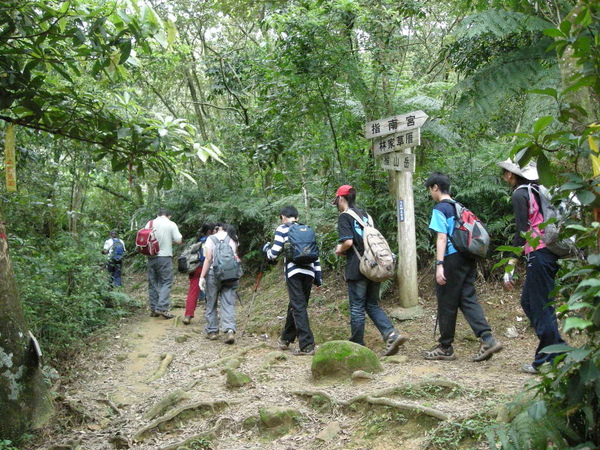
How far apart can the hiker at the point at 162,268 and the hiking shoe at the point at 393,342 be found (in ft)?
16.4

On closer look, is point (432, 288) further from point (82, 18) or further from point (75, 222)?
point (75, 222)

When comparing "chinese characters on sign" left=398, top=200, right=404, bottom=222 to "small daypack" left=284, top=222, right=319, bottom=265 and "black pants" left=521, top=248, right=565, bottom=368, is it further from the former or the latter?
"black pants" left=521, top=248, right=565, bottom=368

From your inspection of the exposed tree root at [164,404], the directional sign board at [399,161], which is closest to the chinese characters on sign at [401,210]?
the directional sign board at [399,161]

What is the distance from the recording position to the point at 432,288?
8508 mm

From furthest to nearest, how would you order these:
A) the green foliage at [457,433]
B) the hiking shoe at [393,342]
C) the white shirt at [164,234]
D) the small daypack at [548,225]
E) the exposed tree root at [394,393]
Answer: the white shirt at [164,234], the hiking shoe at [393,342], the small daypack at [548,225], the exposed tree root at [394,393], the green foliage at [457,433]

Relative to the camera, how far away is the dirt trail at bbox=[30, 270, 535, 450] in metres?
4.30

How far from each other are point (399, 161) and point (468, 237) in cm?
221

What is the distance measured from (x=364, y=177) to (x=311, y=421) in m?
5.74

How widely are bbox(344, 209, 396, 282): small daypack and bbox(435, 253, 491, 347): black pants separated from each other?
68cm

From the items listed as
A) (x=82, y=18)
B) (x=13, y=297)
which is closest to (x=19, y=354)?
(x=13, y=297)

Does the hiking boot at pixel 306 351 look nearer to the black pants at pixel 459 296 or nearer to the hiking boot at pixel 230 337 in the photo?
the hiking boot at pixel 230 337

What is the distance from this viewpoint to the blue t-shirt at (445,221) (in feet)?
18.9

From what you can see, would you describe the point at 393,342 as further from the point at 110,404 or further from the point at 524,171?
the point at 110,404

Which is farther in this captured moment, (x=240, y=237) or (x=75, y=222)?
(x=240, y=237)
